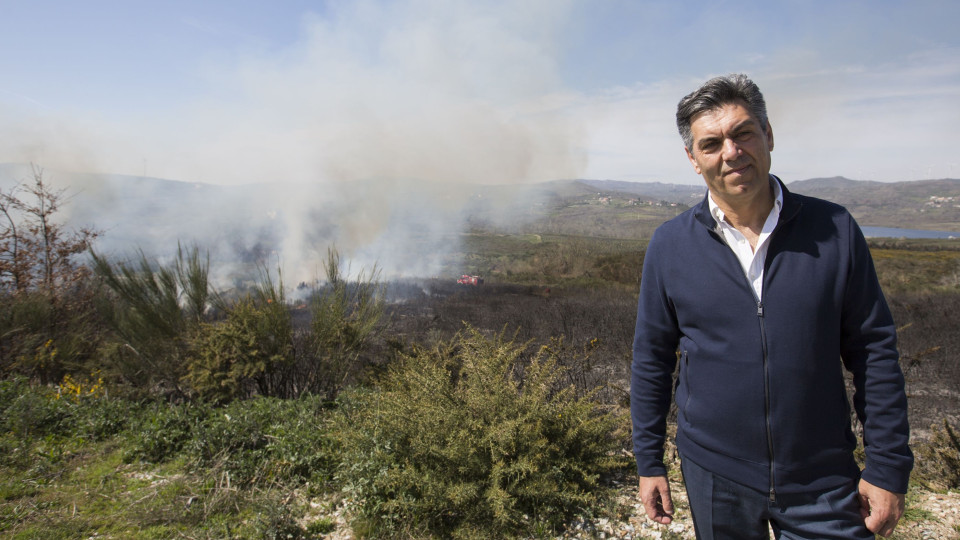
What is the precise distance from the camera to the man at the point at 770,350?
1.33 m

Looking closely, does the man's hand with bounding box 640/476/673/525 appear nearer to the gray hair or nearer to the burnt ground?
the gray hair

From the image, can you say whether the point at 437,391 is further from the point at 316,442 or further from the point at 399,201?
the point at 399,201

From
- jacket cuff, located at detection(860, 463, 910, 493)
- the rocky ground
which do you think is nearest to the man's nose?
jacket cuff, located at detection(860, 463, 910, 493)

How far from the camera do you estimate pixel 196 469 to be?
374 centimetres

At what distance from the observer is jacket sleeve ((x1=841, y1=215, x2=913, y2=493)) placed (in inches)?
51.7

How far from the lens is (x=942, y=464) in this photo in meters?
4.02

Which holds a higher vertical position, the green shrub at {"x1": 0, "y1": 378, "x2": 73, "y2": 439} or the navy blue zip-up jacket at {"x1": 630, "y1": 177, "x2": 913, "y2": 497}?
the navy blue zip-up jacket at {"x1": 630, "y1": 177, "x2": 913, "y2": 497}

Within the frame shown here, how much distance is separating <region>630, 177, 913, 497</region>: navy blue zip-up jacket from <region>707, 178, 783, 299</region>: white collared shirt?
24mm

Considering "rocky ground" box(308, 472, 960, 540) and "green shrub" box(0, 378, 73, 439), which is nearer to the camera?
"rocky ground" box(308, 472, 960, 540)

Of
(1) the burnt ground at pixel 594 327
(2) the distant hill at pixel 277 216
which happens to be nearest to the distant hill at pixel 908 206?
(2) the distant hill at pixel 277 216

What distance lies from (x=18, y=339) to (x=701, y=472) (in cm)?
825

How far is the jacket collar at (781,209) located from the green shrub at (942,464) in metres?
3.64

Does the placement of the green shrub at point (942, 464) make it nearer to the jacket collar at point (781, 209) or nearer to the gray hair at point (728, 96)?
the jacket collar at point (781, 209)

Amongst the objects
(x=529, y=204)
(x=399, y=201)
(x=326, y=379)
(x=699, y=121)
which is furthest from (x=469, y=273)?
(x=529, y=204)
